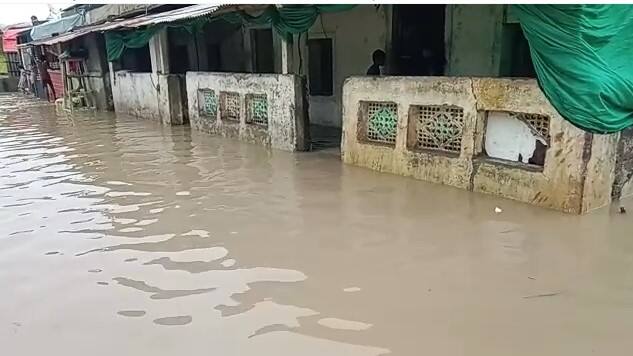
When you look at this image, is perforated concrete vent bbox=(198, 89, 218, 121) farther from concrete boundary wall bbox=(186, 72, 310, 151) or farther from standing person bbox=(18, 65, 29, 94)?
standing person bbox=(18, 65, 29, 94)

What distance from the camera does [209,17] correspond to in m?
9.89

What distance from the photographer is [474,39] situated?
8.90 m

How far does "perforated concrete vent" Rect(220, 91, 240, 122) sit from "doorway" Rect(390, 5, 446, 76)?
308 centimetres

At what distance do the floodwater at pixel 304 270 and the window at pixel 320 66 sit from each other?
5.51 meters

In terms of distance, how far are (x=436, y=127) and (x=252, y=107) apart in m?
4.18

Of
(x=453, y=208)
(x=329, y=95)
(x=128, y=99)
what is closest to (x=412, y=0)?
(x=453, y=208)

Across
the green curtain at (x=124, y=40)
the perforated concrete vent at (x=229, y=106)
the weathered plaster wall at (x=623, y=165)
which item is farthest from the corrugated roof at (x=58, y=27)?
the weathered plaster wall at (x=623, y=165)

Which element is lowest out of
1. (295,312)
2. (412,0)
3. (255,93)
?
(295,312)

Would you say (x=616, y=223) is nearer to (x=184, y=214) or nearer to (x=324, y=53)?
(x=184, y=214)

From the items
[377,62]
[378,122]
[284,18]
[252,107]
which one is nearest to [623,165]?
[378,122]

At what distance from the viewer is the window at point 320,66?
39.5 feet

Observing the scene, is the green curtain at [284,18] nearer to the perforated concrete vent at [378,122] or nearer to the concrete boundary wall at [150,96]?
the perforated concrete vent at [378,122]

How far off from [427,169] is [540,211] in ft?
5.19

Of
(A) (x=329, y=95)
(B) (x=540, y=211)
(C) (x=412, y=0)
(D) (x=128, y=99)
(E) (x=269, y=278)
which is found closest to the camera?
(E) (x=269, y=278)
